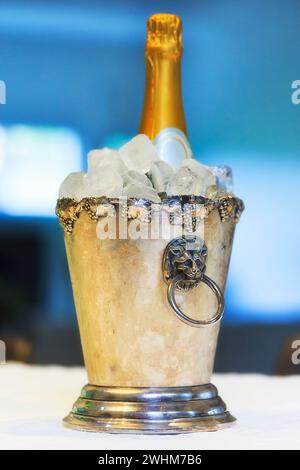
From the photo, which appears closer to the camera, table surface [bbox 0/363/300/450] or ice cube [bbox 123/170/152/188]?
table surface [bbox 0/363/300/450]

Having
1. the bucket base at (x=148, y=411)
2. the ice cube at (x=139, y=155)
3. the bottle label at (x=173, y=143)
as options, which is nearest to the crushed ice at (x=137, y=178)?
the ice cube at (x=139, y=155)

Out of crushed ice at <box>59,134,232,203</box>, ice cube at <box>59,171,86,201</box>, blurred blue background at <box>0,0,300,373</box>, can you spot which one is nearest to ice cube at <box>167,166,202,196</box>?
crushed ice at <box>59,134,232,203</box>

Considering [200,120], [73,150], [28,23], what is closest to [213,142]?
[200,120]

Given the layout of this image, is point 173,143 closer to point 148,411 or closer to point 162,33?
point 162,33

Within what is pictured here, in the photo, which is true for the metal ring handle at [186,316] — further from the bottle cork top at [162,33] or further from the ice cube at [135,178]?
the bottle cork top at [162,33]

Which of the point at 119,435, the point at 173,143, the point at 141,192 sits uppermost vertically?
the point at 173,143

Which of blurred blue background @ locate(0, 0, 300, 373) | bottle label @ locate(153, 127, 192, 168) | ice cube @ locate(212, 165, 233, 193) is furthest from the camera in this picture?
blurred blue background @ locate(0, 0, 300, 373)

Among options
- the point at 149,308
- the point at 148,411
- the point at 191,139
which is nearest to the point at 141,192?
the point at 149,308

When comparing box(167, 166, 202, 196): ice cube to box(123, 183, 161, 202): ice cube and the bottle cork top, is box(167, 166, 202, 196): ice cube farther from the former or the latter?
the bottle cork top
